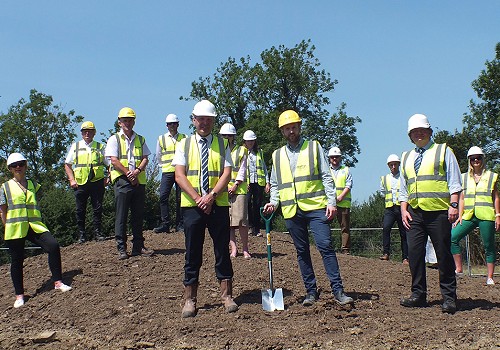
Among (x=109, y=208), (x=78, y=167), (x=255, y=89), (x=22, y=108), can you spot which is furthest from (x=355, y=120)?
(x=78, y=167)

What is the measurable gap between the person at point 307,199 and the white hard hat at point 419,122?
115 centimetres

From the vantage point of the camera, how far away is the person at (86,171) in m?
11.4

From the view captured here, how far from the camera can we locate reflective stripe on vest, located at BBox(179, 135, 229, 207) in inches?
276

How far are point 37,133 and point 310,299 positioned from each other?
42493mm

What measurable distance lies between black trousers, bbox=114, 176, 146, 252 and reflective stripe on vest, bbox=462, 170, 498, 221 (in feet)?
17.8

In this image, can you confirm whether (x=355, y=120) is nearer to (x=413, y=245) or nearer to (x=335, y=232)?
(x=335, y=232)

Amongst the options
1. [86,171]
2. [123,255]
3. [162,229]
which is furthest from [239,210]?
[86,171]

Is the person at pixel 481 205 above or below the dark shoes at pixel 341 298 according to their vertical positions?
above

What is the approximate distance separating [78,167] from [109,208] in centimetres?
805

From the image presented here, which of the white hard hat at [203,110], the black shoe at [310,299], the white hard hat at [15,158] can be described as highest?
the white hard hat at [203,110]

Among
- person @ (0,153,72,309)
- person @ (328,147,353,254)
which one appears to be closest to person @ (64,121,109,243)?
person @ (0,153,72,309)

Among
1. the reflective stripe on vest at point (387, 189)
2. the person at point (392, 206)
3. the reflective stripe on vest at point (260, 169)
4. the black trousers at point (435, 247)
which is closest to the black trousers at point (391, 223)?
the person at point (392, 206)

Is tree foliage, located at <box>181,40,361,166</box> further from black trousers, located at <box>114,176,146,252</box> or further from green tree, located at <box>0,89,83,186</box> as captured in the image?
black trousers, located at <box>114,176,146,252</box>

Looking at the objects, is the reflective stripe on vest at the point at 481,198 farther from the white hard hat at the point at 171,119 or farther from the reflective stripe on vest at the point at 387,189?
the white hard hat at the point at 171,119
